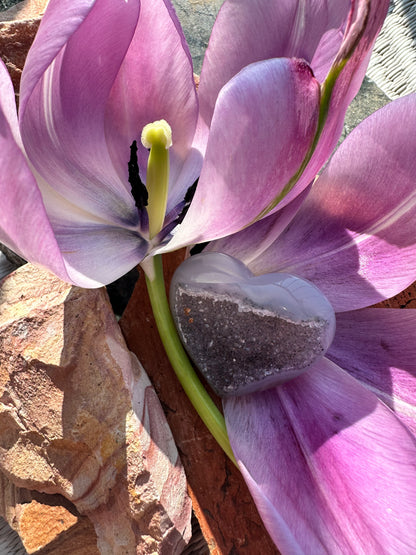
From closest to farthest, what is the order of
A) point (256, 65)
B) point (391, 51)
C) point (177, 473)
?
point (256, 65) < point (177, 473) < point (391, 51)

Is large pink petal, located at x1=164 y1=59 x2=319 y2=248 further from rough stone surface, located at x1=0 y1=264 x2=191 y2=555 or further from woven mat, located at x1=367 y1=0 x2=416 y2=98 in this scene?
woven mat, located at x1=367 y1=0 x2=416 y2=98

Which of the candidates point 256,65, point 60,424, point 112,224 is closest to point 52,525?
point 60,424

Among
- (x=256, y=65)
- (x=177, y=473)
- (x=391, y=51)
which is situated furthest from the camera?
(x=391, y=51)

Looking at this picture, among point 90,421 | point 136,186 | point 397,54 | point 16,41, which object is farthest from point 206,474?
point 397,54

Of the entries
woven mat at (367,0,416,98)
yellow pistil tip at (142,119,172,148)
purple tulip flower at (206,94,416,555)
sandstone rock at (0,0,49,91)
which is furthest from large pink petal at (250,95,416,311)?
woven mat at (367,0,416,98)

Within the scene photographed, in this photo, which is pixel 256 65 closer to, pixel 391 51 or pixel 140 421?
pixel 140 421

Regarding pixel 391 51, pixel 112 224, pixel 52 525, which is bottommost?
pixel 52 525

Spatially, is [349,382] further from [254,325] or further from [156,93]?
[156,93]
